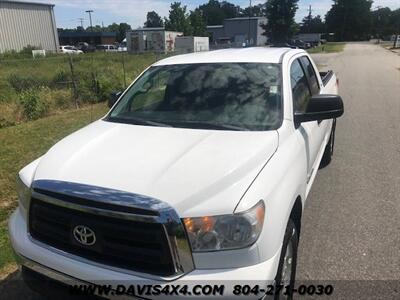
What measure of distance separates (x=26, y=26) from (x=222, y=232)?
62796 millimetres

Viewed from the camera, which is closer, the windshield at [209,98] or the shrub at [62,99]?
the windshield at [209,98]

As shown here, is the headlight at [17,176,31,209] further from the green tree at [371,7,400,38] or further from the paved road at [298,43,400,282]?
the green tree at [371,7,400,38]

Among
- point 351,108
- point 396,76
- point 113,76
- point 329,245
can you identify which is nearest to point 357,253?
point 329,245

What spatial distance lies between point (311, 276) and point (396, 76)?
18968 millimetres

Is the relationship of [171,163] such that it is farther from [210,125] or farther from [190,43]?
[190,43]

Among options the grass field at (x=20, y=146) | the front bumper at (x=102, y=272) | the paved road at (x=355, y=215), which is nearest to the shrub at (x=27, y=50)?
the grass field at (x=20, y=146)

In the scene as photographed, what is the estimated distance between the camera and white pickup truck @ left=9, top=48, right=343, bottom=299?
2297 millimetres

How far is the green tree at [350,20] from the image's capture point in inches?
4525

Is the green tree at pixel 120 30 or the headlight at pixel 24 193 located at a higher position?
the headlight at pixel 24 193

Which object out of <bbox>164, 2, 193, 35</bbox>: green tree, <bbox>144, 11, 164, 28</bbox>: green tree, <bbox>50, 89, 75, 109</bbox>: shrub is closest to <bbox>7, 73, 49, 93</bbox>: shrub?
<bbox>50, 89, 75, 109</bbox>: shrub

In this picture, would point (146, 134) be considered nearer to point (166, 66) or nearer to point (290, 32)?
point (166, 66)

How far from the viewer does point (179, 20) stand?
72.9m

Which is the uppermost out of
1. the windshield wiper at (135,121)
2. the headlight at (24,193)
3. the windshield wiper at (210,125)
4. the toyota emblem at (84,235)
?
the windshield wiper at (210,125)

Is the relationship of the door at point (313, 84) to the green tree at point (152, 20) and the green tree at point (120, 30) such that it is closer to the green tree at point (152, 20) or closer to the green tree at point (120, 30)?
the green tree at point (120, 30)
